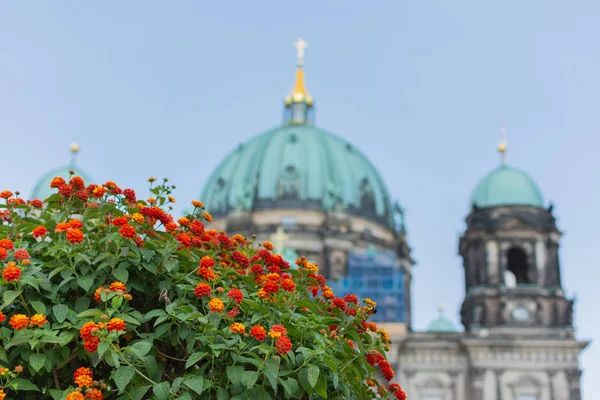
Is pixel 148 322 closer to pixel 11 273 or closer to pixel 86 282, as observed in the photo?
pixel 86 282

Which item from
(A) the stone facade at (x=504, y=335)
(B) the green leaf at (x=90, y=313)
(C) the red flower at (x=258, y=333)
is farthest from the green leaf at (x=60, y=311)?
(A) the stone facade at (x=504, y=335)

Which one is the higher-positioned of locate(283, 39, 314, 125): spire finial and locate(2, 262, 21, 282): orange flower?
locate(283, 39, 314, 125): spire finial

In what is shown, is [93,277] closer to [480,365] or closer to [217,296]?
[217,296]

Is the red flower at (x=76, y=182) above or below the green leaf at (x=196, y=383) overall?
above

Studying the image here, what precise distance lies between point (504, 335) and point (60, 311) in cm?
3364

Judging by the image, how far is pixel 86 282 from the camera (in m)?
6.33

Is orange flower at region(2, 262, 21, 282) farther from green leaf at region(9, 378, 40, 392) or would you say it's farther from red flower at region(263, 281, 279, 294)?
red flower at region(263, 281, 279, 294)

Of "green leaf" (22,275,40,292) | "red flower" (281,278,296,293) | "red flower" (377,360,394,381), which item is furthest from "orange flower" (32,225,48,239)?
"red flower" (377,360,394,381)

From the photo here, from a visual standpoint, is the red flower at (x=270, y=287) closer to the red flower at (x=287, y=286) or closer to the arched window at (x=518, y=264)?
the red flower at (x=287, y=286)

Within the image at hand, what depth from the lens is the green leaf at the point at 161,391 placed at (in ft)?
19.3

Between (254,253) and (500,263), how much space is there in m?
31.6

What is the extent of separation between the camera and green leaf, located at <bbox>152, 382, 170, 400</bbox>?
19.3 ft

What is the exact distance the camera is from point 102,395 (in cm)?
611

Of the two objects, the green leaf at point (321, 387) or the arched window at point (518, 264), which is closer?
the green leaf at point (321, 387)
